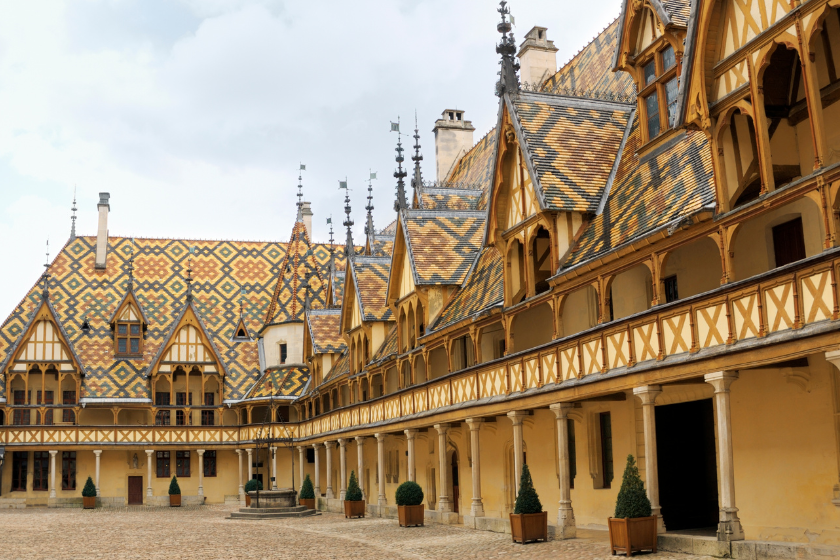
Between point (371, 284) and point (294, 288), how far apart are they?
16.2 m

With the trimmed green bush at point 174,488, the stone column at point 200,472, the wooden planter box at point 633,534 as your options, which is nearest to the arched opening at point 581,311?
the wooden planter box at point 633,534

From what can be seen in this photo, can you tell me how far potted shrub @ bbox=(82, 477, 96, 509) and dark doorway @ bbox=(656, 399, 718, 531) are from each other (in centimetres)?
3305

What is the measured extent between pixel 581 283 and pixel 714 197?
384 cm

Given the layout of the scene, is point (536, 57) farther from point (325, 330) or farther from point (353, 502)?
point (353, 502)

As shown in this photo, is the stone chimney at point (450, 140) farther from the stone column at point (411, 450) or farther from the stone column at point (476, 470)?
the stone column at point (476, 470)

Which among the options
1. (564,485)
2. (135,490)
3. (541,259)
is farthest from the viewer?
(135,490)

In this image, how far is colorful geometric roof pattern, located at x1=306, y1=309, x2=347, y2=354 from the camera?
42.8m

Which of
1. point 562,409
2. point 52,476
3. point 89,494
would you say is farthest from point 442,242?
point 52,476

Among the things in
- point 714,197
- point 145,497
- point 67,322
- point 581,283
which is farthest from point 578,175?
point 67,322

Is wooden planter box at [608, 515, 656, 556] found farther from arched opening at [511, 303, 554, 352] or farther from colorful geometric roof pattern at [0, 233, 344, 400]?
colorful geometric roof pattern at [0, 233, 344, 400]

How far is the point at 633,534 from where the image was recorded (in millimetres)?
14250

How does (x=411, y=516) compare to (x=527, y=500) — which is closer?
(x=527, y=500)

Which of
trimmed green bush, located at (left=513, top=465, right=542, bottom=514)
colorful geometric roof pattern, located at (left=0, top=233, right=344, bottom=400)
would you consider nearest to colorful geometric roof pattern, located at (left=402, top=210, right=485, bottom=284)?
trimmed green bush, located at (left=513, top=465, right=542, bottom=514)

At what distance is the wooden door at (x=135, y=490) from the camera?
47.8 metres
